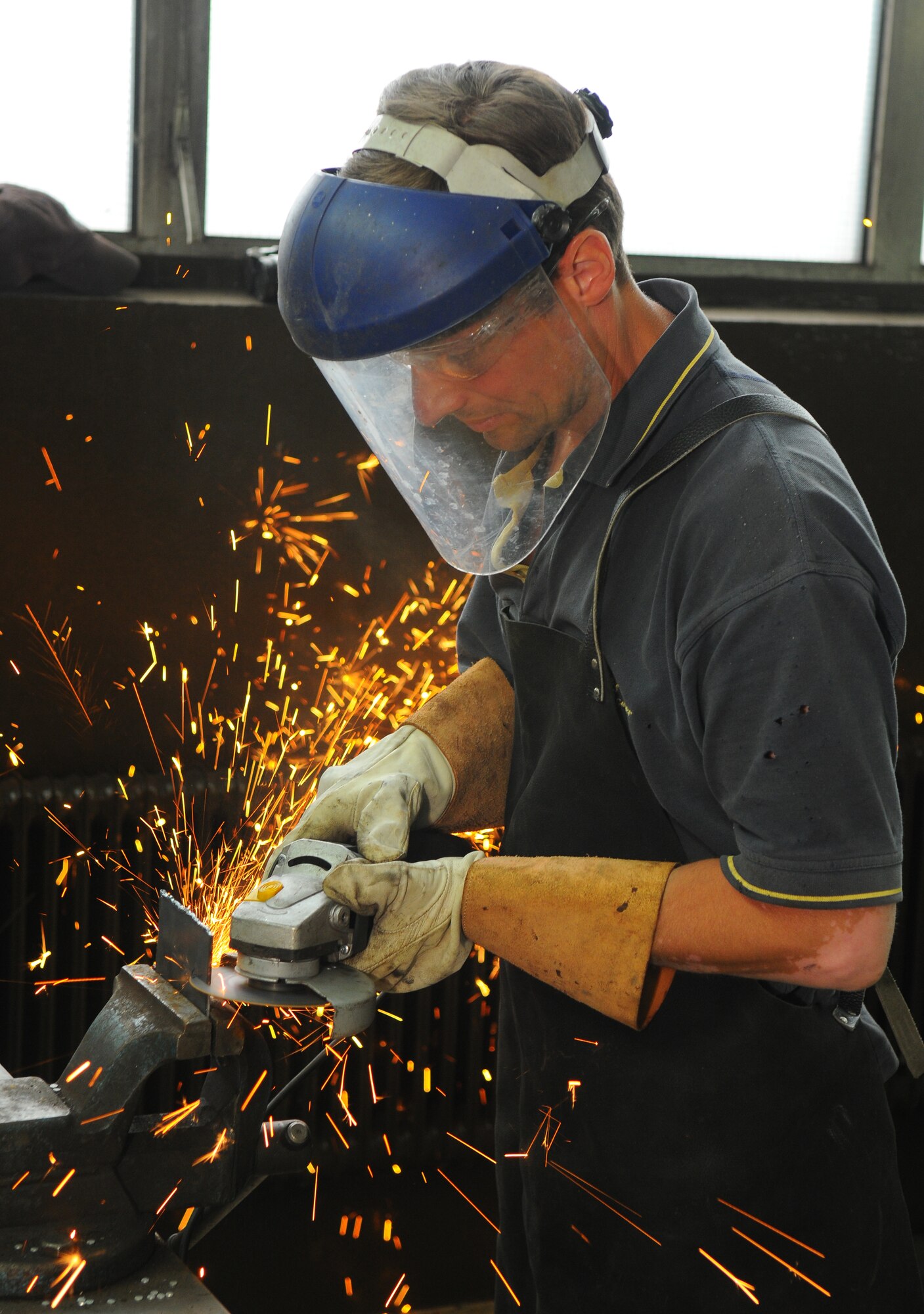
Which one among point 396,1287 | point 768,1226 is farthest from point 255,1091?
point 396,1287

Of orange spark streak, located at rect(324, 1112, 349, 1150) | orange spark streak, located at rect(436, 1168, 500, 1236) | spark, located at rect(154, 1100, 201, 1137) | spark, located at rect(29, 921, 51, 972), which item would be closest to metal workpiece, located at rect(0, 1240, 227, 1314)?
spark, located at rect(154, 1100, 201, 1137)

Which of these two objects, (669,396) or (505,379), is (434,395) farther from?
(669,396)

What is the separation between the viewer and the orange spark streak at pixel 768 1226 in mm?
1608

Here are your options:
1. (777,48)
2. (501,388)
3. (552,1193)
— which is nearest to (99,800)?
(552,1193)

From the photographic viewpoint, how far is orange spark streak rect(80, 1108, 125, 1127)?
4.75 feet

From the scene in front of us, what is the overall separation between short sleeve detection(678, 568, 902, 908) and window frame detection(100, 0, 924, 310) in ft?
6.74

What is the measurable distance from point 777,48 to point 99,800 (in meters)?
2.35

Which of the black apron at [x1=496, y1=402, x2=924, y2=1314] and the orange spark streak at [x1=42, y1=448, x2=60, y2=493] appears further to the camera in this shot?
the orange spark streak at [x1=42, y1=448, x2=60, y2=493]

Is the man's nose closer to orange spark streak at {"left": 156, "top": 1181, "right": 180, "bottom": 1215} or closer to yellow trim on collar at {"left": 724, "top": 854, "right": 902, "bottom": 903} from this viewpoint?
yellow trim on collar at {"left": 724, "top": 854, "right": 902, "bottom": 903}

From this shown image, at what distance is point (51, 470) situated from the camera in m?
2.79

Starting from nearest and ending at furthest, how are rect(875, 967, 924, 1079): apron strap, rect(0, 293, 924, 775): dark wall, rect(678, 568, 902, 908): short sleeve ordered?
1. rect(678, 568, 902, 908): short sleeve
2. rect(875, 967, 924, 1079): apron strap
3. rect(0, 293, 924, 775): dark wall

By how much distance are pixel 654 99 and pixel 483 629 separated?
181cm

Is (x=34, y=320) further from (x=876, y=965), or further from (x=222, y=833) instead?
(x=876, y=965)

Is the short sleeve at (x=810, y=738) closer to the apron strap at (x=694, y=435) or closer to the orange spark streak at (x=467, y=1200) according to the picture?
the apron strap at (x=694, y=435)
